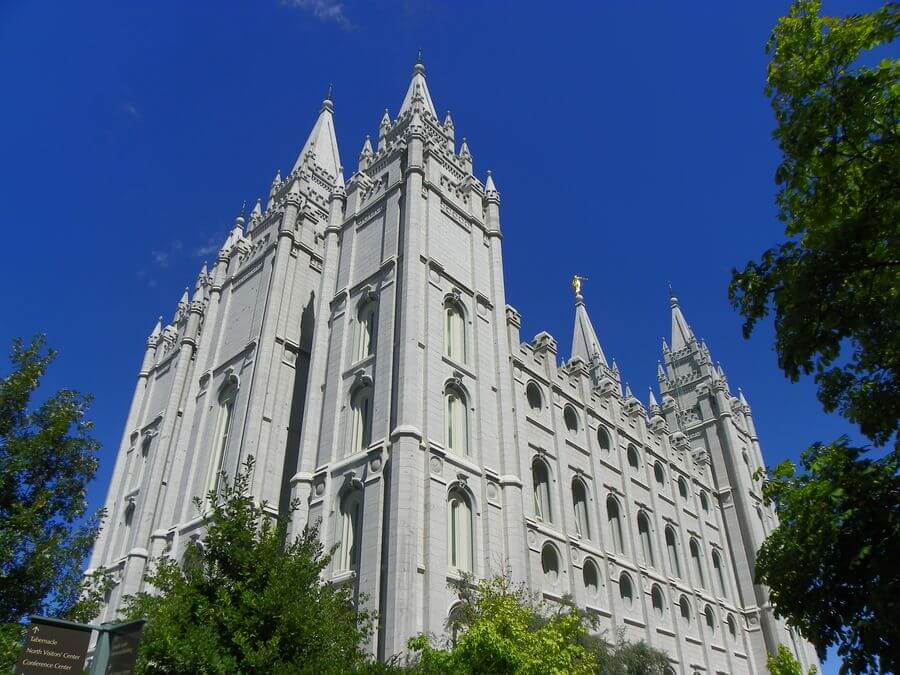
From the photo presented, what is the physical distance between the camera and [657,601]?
105 ft

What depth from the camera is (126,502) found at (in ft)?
120

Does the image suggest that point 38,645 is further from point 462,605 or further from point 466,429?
point 466,429

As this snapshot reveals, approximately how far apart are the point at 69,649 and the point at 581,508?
997 inches

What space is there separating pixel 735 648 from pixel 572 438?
15.3 m

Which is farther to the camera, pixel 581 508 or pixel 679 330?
pixel 679 330

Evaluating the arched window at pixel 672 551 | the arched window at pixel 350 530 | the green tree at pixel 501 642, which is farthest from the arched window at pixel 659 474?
the arched window at pixel 350 530

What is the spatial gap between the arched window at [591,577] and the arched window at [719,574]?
13.4 m

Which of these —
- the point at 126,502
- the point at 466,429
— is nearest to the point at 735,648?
the point at 466,429

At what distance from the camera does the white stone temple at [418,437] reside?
71.9 feet

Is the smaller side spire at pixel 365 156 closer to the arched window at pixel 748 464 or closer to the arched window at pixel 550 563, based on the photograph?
the arched window at pixel 550 563

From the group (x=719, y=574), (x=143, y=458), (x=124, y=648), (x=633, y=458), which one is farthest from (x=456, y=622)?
(x=719, y=574)

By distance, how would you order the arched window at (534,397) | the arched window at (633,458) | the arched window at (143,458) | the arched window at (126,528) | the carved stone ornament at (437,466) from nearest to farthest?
the carved stone ornament at (437,466) < the arched window at (534,397) < the arched window at (126,528) < the arched window at (143,458) < the arched window at (633,458)

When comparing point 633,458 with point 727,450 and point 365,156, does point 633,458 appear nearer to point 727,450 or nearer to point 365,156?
point 727,450

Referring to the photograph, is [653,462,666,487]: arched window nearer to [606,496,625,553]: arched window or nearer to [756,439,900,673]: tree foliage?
[606,496,625,553]: arched window
